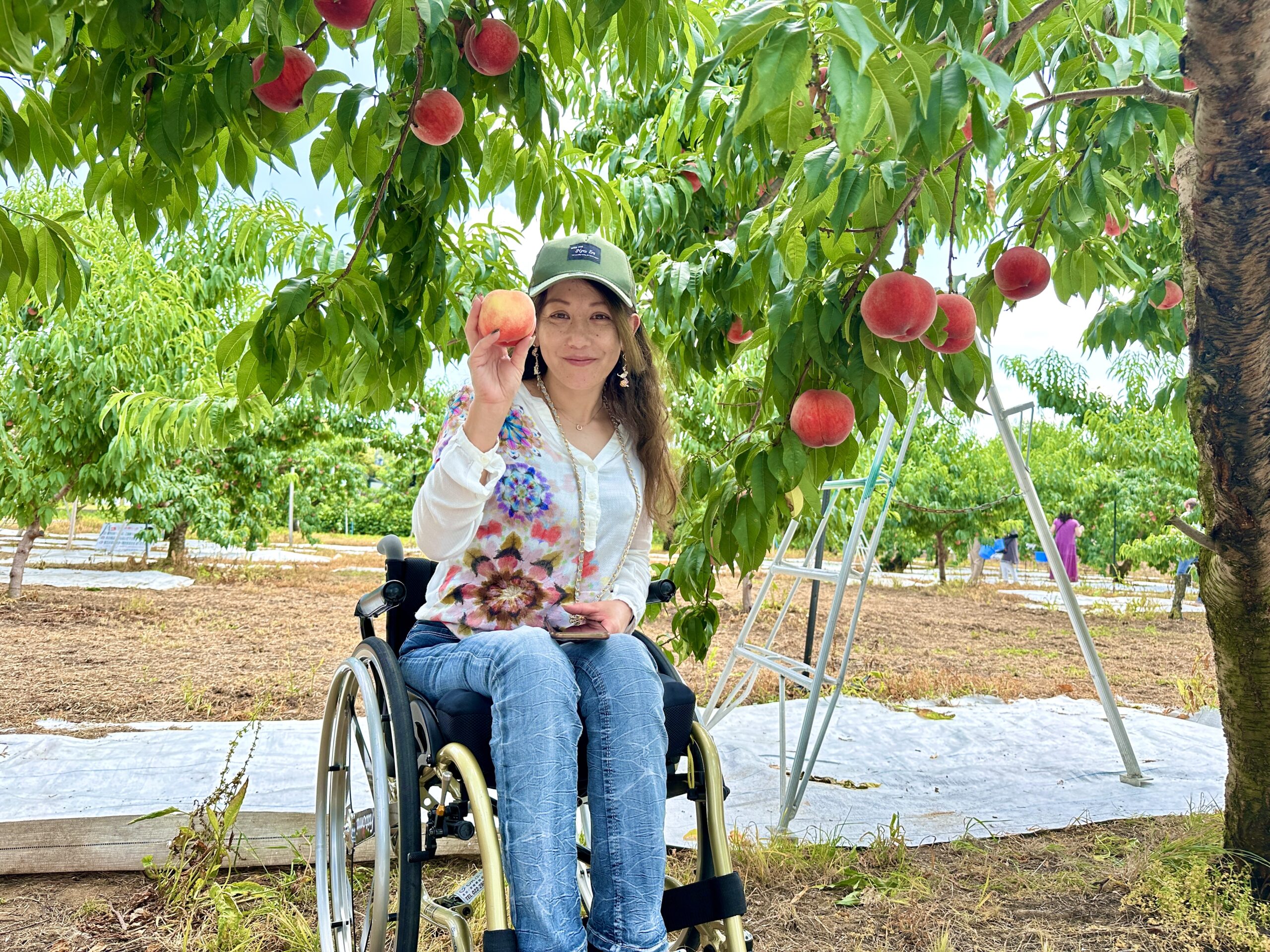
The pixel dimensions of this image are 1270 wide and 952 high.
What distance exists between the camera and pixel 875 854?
7.97 feet

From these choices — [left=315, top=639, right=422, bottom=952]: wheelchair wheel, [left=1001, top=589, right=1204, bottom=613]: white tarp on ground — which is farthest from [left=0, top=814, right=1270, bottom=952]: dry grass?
[left=1001, top=589, right=1204, bottom=613]: white tarp on ground

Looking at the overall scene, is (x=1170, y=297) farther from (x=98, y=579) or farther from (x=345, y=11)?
(x=98, y=579)

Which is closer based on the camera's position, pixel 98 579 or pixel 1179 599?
pixel 1179 599

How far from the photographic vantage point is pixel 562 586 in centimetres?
167

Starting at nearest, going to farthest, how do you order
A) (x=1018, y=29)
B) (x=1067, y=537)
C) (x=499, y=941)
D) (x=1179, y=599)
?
1. (x=499, y=941)
2. (x=1018, y=29)
3. (x=1179, y=599)
4. (x=1067, y=537)

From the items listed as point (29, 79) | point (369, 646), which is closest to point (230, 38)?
point (29, 79)

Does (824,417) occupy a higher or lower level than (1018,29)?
lower

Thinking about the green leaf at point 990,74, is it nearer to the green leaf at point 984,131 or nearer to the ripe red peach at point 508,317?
the green leaf at point 984,131

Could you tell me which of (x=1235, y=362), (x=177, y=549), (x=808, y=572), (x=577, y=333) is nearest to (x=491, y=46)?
(x=577, y=333)

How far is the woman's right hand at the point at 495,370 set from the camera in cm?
145

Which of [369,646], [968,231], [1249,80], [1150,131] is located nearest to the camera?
[369,646]

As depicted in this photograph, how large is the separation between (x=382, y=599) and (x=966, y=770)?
2.38 metres

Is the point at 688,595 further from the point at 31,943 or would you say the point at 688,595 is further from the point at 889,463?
the point at 889,463

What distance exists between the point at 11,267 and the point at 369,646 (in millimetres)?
750
